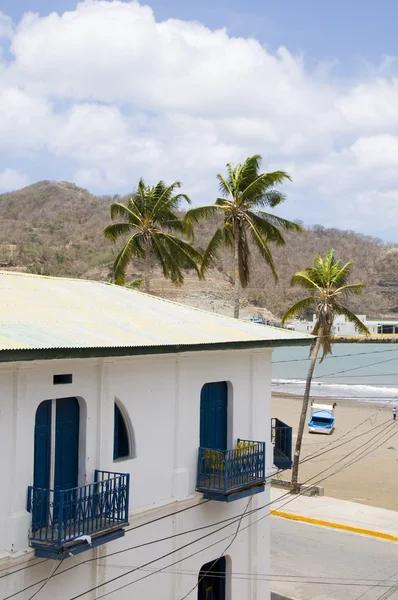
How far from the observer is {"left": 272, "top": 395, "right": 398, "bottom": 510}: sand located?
32375 millimetres

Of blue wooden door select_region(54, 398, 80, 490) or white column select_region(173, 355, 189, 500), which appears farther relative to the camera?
white column select_region(173, 355, 189, 500)

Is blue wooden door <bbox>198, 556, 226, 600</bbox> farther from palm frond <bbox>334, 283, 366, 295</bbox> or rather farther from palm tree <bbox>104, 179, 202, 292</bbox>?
palm tree <bbox>104, 179, 202, 292</bbox>

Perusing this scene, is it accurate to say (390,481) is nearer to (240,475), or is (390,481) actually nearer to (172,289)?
(240,475)

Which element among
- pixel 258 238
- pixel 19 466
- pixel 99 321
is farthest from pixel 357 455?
pixel 19 466

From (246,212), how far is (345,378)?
6769 cm

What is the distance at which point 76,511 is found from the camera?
11023 mm

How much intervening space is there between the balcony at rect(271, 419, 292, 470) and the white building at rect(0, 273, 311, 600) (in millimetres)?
38

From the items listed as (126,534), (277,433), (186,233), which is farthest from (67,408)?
(186,233)

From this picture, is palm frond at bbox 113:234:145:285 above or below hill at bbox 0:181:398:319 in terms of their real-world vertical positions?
below

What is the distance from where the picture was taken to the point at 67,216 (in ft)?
596

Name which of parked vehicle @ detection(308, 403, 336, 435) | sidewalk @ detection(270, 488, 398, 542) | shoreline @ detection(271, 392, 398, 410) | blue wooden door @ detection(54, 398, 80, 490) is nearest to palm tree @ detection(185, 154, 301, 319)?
sidewalk @ detection(270, 488, 398, 542)

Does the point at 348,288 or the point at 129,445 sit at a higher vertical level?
the point at 348,288

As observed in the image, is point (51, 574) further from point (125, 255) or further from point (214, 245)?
point (125, 255)

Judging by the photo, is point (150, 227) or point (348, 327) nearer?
point (150, 227)
